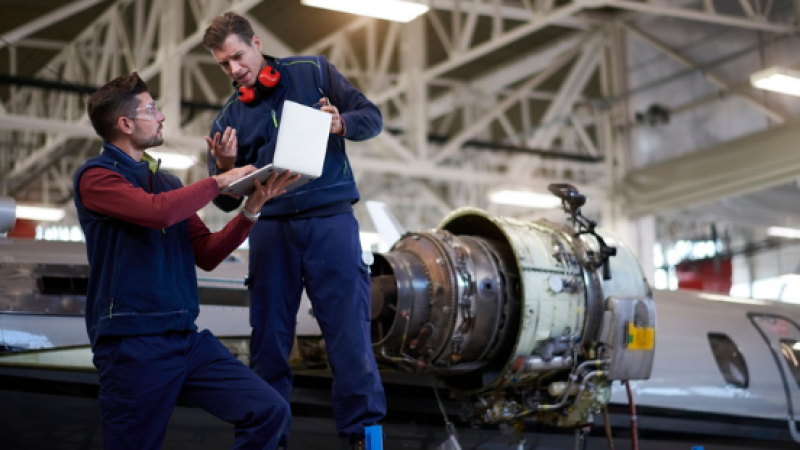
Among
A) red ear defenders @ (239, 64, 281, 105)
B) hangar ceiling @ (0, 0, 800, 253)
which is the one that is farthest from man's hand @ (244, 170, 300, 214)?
hangar ceiling @ (0, 0, 800, 253)

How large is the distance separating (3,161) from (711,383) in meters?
27.2

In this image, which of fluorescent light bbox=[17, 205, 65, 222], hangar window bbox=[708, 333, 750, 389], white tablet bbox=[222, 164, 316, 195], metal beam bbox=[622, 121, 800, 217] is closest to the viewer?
white tablet bbox=[222, 164, 316, 195]

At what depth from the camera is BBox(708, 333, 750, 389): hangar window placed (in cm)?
827

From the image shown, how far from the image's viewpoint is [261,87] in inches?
196

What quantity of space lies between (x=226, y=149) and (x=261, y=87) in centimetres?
52

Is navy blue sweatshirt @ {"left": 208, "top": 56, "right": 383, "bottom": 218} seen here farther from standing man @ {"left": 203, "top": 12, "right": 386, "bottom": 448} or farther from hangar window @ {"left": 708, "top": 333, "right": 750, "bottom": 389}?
hangar window @ {"left": 708, "top": 333, "right": 750, "bottom": 389}

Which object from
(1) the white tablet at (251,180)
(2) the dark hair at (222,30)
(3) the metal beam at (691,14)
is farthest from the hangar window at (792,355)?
(3) the metal beam at (691,14)

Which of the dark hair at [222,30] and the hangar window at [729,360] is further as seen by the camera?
the hangar window at [729,360]

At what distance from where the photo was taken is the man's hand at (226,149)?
465 cm

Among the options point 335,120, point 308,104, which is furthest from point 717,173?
point 335,120

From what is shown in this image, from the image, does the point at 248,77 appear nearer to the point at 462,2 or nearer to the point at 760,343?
the point at 760,343

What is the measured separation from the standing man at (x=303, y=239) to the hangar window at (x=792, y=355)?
5.52 meters

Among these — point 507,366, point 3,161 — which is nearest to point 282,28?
point 3,161

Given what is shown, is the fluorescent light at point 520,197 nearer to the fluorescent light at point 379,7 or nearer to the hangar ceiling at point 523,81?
the hangar ceiling at point 523,81
